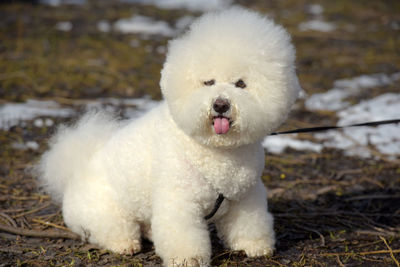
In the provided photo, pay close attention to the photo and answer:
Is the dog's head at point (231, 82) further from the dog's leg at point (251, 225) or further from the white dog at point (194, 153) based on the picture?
the dog's leg at point (251, 225)

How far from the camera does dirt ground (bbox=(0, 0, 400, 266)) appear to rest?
9.57 feet

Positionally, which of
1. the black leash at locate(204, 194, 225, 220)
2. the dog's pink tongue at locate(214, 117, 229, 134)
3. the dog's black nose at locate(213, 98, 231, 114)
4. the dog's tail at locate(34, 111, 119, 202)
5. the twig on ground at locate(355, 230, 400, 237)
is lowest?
the twig on ground at locate(355, 230, 400, 237)

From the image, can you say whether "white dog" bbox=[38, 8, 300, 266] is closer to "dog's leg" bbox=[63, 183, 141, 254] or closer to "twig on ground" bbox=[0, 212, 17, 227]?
"dog's leg" bbox=[63, 183, 141, 254]

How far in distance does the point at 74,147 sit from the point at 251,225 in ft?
4.11

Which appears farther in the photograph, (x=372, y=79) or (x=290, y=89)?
(x=372, y=79)

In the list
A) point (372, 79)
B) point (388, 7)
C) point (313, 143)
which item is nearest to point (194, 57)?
point (313, 143)

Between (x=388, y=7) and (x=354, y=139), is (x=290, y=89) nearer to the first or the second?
(x=354, y=139)

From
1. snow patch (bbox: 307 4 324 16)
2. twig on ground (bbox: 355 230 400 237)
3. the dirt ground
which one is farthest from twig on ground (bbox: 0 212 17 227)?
snow patch (bbox: 307 4 324 16)

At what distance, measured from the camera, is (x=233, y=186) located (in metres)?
Answer: 2.56

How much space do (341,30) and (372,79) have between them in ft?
10.9

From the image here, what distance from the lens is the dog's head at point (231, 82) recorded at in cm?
227

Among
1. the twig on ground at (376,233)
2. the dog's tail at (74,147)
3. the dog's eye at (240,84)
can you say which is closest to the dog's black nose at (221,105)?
the dog's eye at (240,84)

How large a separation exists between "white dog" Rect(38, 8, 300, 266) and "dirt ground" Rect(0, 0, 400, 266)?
20 cm

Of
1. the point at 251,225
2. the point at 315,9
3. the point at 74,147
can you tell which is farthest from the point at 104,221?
the point at 315,9
